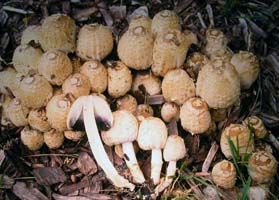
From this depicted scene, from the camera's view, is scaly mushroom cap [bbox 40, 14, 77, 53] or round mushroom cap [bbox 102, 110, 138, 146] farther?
scaly mushroom cap [bbox 40, 14, 77, 53]

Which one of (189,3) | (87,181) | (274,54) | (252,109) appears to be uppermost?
(189,3)

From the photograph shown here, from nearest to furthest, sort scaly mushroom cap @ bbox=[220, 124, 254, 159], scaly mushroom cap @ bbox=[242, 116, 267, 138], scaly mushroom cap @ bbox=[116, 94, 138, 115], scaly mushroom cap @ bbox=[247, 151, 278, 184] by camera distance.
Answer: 1. scaly mushroom cap @ bbox=[247, 151, 278, 184]
2. scaly mushroom cap @ bbox=[220, 124, 254, 159]
3. scaly mushroom cap @ bbox=[242, 116, 267, 138]
4. scaly mushroom cap @ bbox=[116, 94, 138, 115]

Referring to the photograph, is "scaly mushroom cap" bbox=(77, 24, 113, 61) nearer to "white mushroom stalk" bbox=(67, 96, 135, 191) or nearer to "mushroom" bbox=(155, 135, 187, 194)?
"white mushroom stalk" bbox=(67, 96, 135, 191)

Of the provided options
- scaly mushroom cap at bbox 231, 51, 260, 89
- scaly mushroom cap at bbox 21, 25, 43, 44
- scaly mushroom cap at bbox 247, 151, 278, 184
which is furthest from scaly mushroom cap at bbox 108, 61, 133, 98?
scaly mushroom cap at bbox 247, 151, 278, 184

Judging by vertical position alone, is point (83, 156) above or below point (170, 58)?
below

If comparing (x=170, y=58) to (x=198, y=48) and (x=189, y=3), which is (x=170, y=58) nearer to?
(x=198, y=48)

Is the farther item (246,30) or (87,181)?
(246,30)

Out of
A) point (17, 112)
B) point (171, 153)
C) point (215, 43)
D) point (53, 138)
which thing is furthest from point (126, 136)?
point (215, 43)

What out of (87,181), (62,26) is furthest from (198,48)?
(87,181)
